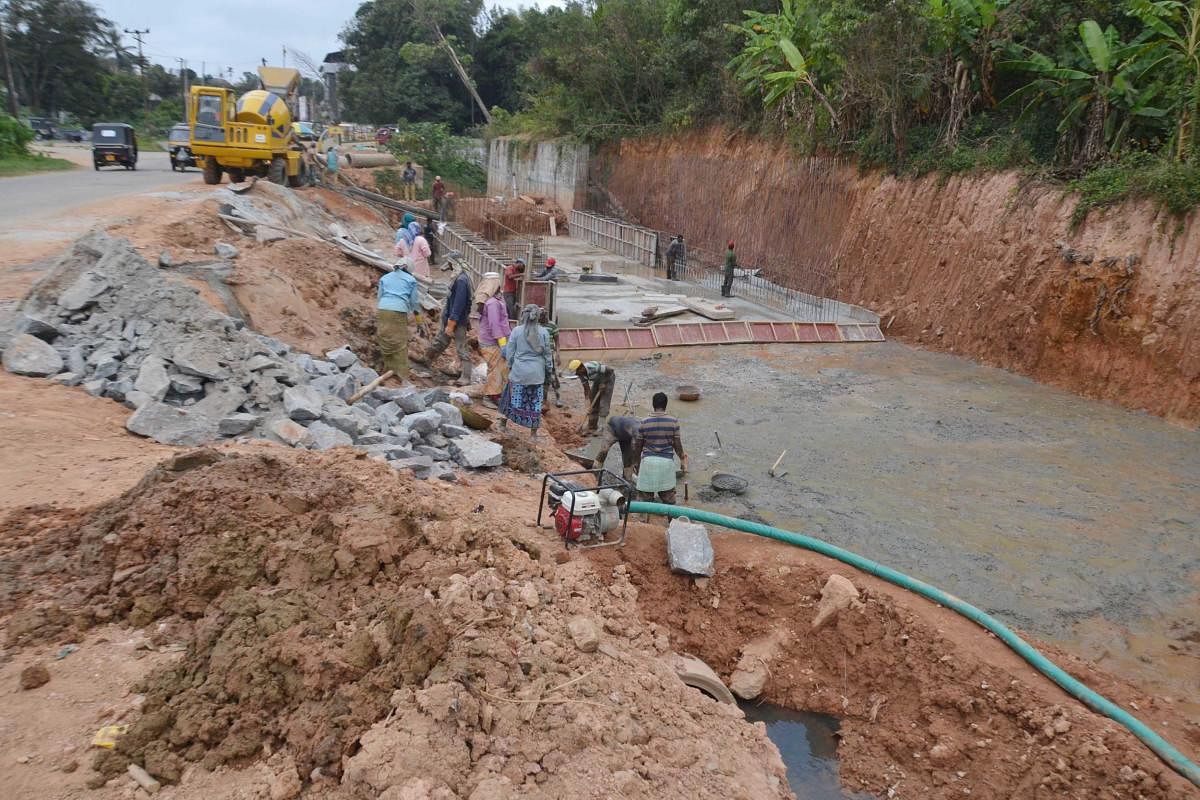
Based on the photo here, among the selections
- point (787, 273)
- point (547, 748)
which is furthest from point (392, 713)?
point (787, 273)

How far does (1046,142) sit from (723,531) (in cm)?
1246

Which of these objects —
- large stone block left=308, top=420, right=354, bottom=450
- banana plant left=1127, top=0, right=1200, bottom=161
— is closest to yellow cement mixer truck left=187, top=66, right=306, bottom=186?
large stone block left=308, top=420, right=354, bottom=450

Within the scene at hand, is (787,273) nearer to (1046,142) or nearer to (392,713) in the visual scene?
(1046,142)

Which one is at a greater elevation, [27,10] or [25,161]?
[27,10]

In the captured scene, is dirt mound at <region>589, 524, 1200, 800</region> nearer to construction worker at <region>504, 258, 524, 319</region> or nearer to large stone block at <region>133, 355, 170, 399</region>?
large stone block at <region>133, 355, 170, 399</region>

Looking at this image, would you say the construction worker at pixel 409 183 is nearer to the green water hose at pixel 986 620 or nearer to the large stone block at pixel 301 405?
the large stone block at pixel 301 405

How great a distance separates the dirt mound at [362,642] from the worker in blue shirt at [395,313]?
3.90 metres

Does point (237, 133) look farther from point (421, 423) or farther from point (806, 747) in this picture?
point (806, 747)

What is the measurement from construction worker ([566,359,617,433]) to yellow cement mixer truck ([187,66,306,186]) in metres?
12.1

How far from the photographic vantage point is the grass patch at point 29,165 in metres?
22.0

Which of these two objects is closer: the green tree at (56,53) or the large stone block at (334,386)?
the large stone block at (334,386)

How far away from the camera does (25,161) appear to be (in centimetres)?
2403

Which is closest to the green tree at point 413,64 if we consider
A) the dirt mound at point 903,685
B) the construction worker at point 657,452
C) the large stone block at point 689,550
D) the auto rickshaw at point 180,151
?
the auto rickshaw at point 180,151

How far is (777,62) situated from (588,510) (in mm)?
18614
